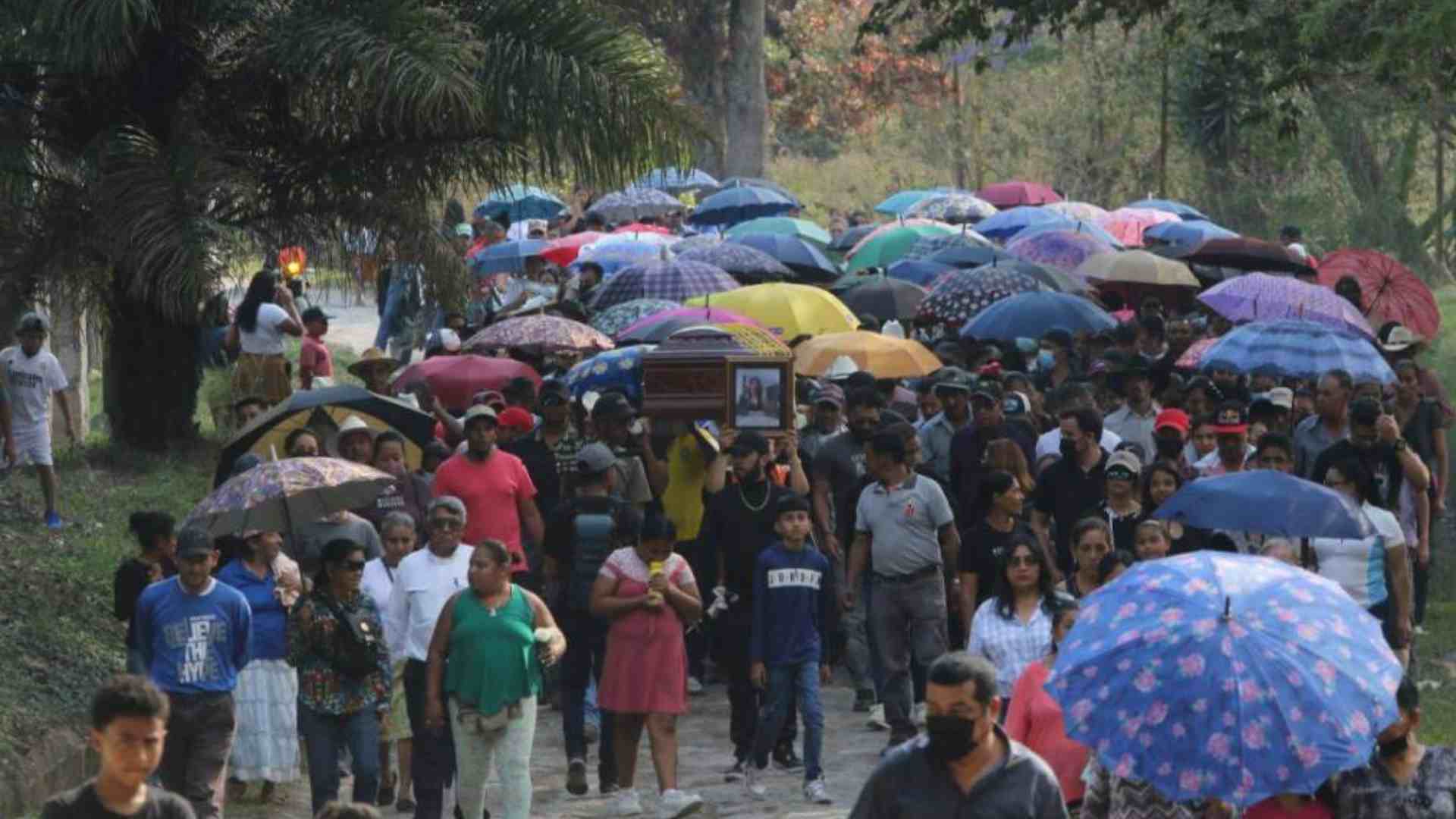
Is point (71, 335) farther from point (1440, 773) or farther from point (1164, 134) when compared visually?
point (1164, 134)

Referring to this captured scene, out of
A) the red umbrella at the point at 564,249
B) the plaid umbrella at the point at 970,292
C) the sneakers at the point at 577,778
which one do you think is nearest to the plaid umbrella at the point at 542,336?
the plaid umbrella at the point at 970,292

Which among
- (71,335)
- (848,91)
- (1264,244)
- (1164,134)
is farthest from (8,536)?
(848,91)

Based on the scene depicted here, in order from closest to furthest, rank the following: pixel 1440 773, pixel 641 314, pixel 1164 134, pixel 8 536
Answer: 1. pixel 1440 773
2. pixel 8 536
3. pixel 641 314
4. pixel 1164 134

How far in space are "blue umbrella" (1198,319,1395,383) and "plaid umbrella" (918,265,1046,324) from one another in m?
4.16

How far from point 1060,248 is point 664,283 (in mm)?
6648

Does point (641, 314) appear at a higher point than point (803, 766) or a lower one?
higher

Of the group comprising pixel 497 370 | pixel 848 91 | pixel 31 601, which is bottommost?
pixel 31 601

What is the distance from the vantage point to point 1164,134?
Result: 42219 millimetres

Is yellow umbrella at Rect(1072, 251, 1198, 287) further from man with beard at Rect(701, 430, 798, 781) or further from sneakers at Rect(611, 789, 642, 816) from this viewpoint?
sneakers at Rect(611, 789, 642, 816)

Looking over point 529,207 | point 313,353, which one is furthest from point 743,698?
point 529,207

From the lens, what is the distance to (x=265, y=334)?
19625 mm

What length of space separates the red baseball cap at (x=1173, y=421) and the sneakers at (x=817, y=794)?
11.1ft

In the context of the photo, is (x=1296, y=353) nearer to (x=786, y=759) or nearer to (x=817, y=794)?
(x=786, y=759)

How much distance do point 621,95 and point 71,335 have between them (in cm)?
Answer: 772
